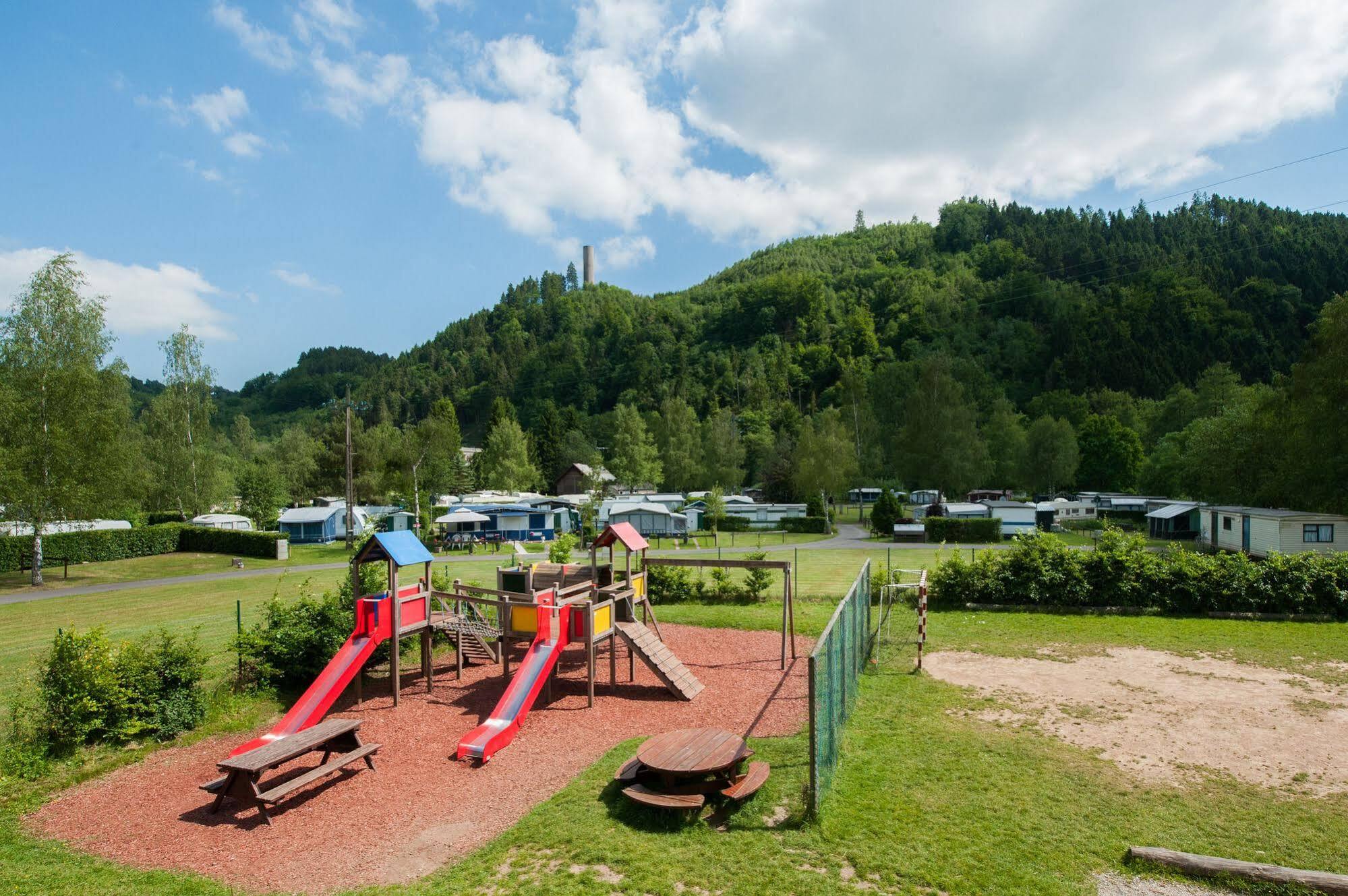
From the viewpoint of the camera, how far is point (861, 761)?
8.68 metres

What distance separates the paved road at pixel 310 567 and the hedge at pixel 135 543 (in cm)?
486

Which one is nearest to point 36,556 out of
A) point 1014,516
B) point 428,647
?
point 428,647

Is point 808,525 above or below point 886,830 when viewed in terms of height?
below

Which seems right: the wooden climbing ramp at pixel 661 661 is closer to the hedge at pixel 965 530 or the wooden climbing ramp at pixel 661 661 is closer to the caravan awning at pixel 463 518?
the caravan awning at pixel 463 518

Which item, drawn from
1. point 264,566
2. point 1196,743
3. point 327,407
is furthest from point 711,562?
Answer: point 327,407

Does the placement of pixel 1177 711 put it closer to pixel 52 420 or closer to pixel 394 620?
pixel 394 620

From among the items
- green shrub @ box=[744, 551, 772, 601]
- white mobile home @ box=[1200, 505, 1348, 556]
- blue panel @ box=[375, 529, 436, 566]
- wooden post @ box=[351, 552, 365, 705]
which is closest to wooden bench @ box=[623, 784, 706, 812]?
blue panel @ box=[375, 529, 436, 566]

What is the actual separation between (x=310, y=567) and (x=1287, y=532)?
128 feet

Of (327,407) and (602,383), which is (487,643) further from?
(327,407)

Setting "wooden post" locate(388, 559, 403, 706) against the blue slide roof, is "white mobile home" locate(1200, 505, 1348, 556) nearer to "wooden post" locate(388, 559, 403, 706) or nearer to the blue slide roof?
the blue slide roof

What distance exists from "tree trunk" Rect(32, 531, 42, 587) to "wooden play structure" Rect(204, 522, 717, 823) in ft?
78.1

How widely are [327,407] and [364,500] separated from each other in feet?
282

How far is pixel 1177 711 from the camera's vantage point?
10.7m

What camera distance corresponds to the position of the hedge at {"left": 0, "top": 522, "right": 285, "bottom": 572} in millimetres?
32812
